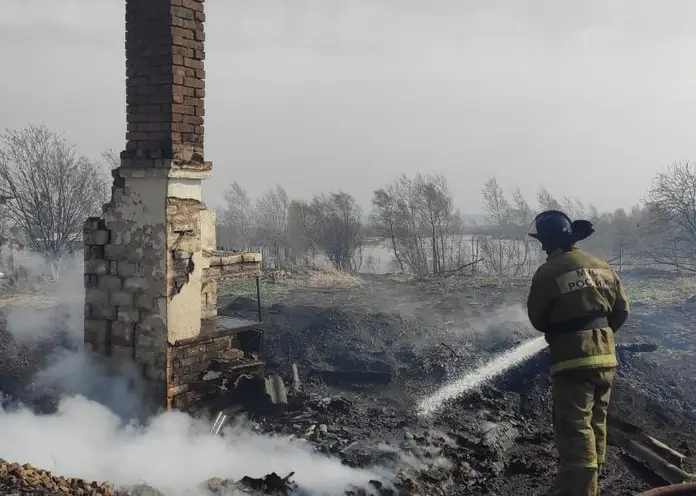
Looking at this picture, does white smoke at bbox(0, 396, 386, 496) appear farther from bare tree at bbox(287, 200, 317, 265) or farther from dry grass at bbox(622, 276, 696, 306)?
bare tree at bbox(287, 200, 317, 265)

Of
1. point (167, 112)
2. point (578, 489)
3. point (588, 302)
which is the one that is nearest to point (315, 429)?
point (578, 489)

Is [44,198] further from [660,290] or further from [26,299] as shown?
[660,290]

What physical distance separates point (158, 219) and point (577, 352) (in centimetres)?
394

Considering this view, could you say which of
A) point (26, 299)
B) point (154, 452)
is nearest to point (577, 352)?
point (154, 452)

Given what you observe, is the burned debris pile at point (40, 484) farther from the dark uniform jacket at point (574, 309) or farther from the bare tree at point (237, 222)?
the bare tree at point (237, 222)

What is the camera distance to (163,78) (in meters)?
5.39

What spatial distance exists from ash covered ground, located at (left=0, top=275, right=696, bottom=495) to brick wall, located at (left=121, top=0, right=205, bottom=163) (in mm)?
2816

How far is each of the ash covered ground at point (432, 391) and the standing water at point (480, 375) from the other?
0.16 metres

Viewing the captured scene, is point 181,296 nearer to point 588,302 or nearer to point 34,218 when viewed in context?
point 588,302

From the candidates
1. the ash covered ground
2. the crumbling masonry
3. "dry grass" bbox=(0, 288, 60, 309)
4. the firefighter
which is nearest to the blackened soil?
the ash covered ground

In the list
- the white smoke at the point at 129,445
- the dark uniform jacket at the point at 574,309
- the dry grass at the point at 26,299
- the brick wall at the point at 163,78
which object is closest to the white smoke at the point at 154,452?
the white smoke at the point at 129,445

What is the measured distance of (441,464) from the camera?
520 centimetres

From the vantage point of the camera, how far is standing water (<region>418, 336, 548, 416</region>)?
23.7 ft

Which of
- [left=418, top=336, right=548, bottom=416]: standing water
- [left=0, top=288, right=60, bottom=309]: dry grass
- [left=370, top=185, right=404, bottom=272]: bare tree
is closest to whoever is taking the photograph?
[left=418, top=336, right=548, bottom=416]: standing water
